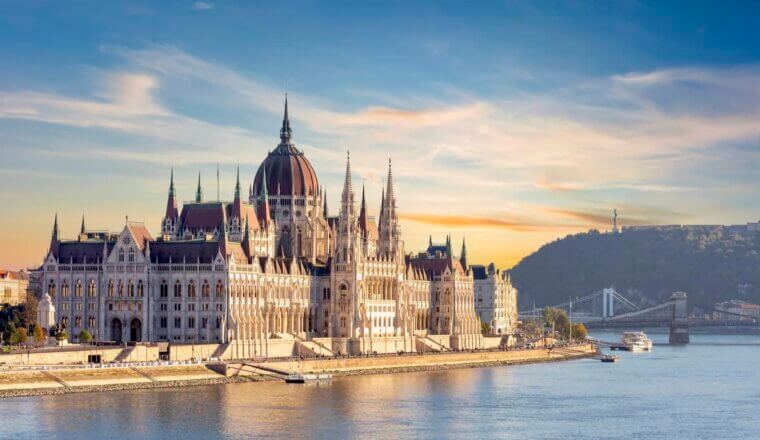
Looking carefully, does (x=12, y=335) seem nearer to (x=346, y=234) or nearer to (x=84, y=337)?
(x=84, y=337)

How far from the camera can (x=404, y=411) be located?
418 feet

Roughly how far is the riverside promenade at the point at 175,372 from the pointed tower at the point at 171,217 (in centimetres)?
2896

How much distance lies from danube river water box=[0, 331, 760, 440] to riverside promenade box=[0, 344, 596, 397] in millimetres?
2177

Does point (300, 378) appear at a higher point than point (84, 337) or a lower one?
lower

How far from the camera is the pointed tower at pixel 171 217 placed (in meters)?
186

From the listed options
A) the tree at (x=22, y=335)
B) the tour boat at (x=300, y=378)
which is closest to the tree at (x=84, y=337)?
the tree at (x=22, y=335)

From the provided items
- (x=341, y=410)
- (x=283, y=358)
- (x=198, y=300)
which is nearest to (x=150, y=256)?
(x=198, y=300)

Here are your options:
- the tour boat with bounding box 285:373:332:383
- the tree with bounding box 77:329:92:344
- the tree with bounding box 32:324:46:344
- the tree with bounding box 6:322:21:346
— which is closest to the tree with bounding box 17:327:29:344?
the tree with bounding box 6:322:21:346

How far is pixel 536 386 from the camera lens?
156625mm

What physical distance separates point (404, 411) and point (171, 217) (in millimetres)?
67354

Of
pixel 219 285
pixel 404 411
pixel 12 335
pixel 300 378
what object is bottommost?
pixel 404 411

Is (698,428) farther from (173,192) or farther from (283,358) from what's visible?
Answer: (173,192)

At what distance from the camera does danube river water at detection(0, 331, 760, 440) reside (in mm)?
112250

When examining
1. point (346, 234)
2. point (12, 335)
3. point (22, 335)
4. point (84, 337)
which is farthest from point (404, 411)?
point (346, 234)
